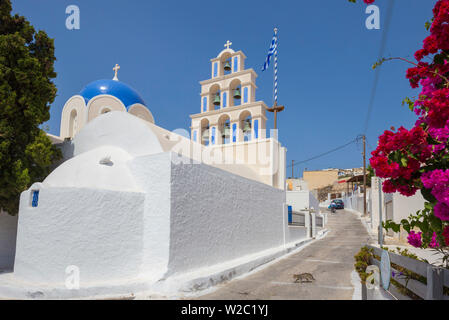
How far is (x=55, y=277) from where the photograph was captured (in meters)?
6.96

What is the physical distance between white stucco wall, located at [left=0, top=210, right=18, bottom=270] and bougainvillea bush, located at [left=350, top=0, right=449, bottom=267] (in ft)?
34.2

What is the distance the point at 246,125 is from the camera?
602 inches

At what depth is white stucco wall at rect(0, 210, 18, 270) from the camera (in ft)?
31.9

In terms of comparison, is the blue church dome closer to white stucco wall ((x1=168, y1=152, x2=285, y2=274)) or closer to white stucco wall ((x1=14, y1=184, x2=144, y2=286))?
white stucco wall ((x1=168, y1=152, x2=285, y2=274))

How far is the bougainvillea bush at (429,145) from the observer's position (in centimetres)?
245

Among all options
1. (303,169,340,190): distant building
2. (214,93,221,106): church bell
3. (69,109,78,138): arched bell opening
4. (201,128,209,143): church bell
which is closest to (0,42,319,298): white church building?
(69,109,78,138): arched bell opening

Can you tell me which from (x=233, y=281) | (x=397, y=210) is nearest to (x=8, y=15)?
(x=233, y=281)

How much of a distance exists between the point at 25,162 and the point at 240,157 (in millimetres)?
8667

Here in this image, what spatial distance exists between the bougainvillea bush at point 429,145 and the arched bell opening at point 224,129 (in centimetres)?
1266

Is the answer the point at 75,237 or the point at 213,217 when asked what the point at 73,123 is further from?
the point at 75,237

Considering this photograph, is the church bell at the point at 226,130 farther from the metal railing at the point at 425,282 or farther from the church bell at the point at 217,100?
the metal railing at the point at 425,282

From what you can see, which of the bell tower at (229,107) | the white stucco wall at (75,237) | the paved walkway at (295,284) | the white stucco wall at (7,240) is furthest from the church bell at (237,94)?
the white stucco wall at (7,240)
